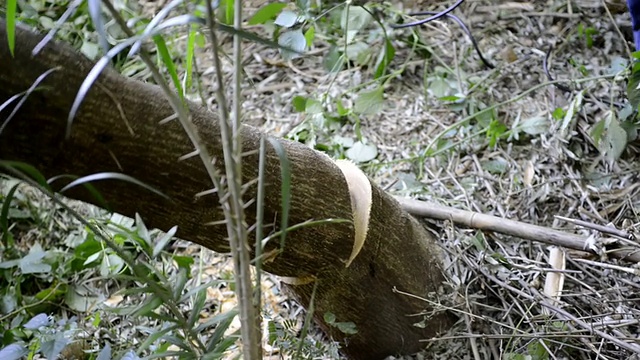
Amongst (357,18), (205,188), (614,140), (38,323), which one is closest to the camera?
(205,188)

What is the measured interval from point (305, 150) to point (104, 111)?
390 mm

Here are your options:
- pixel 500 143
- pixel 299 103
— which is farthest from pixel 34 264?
pixel 500 143

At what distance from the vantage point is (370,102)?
1866mm

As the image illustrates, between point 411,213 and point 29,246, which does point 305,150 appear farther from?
point 29,246

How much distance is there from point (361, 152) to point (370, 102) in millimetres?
158

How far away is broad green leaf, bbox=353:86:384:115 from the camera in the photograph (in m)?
1.86

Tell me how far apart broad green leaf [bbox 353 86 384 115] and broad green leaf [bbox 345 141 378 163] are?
108 mm

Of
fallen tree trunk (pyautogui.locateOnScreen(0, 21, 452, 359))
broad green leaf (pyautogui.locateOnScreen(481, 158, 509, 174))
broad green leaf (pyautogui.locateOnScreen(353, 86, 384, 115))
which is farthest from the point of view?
broad green leaf (pyautogui.locateOnScreen(353, 86, 384, 115))

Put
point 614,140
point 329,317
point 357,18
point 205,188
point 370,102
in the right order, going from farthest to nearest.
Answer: point 357,18 < point 370,102 < point 614,140 < point 329,317 < point 205,188

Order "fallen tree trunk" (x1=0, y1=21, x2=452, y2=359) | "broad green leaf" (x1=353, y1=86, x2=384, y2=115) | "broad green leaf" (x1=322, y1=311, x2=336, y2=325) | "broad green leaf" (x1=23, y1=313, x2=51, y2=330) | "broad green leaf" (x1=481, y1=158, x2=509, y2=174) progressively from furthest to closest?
"broad green leaf" (x1=353, y1=86, x2=384, y2=115) → "broad green leaf" (x1=481, y1=158, x2=509, y2=174) → "broad green leaf" (x1=23, y1=313, x2=51, y2=330) → "broad green leaf" (x1=322, y1=311, x2=336, y2=325) → "fallen tree trunk" (x1=0, y1=21, x2=452, y2=359)

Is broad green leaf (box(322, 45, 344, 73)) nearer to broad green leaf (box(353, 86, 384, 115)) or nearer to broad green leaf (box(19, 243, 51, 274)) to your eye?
broad green leaf (box(353, 86, 384, 115))

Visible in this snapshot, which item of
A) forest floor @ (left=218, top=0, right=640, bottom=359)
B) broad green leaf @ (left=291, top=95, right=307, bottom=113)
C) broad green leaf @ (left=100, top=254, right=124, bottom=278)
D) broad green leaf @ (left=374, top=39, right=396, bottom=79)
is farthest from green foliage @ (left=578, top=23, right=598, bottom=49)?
broad green leaf @ (left=100, top=254, right=124, bottom=278)

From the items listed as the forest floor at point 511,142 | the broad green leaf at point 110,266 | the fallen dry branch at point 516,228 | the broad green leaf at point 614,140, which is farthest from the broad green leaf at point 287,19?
the broad green leaf at point 614,140

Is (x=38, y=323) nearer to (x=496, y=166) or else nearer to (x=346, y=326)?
(x=346, y=326)
